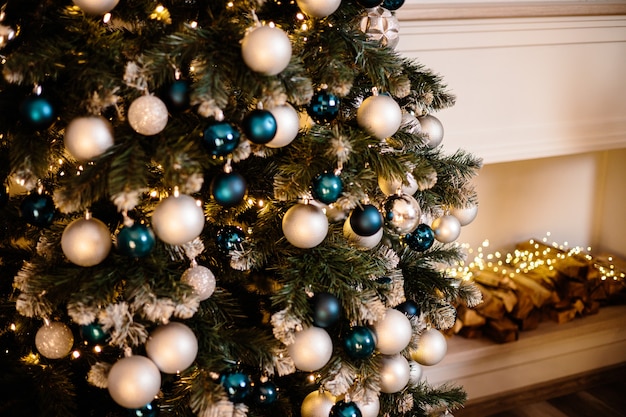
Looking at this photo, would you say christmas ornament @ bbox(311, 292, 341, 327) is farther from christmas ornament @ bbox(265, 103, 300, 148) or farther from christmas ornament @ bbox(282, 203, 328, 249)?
christmas ornament @ bbox(265, 103, 300, 148)

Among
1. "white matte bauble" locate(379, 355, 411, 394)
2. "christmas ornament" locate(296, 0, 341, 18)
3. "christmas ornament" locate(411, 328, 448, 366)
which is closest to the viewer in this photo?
"christmas ornament" locate(296, 0, 341, 18)

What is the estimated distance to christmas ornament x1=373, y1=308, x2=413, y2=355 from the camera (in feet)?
2.77

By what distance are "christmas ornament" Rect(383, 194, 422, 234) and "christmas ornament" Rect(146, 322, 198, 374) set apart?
0.34 m

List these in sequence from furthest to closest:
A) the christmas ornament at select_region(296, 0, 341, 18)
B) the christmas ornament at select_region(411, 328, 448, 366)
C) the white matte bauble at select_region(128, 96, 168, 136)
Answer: the christmas ornament at select_region(411, 328, 448, 366) < the christmas ornament at select_region(296, 0, 341, 18) < the white matte bauble at select_region(128, 96, 168, 136)

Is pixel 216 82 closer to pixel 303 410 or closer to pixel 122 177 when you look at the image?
pixel 122 177

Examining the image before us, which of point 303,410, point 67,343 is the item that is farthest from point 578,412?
point 67,343

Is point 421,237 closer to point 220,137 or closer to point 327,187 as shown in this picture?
point 327,187

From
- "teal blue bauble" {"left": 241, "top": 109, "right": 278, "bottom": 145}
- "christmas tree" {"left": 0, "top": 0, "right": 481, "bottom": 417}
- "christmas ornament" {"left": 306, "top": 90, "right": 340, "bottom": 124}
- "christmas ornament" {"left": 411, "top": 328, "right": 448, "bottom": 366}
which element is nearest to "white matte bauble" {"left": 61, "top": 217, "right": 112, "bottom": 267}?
"christmas tree" {"left": 0, "top": 0, "right": 481, "bottom": 417}

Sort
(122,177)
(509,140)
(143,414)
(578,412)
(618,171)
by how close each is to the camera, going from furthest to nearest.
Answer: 1. (618,171)
2. (578,412)
3. (509,140)
4. (143,414)
5. (122,177)

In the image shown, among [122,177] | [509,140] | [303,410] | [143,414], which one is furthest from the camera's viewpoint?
[509,140]

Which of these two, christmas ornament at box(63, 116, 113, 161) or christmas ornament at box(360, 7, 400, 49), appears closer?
christmas ornament at box(63, 116, 113, 161)

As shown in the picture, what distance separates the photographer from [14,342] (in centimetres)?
99

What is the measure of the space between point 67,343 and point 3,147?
32cm

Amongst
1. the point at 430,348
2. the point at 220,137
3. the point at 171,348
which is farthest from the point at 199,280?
the point at 430,348
